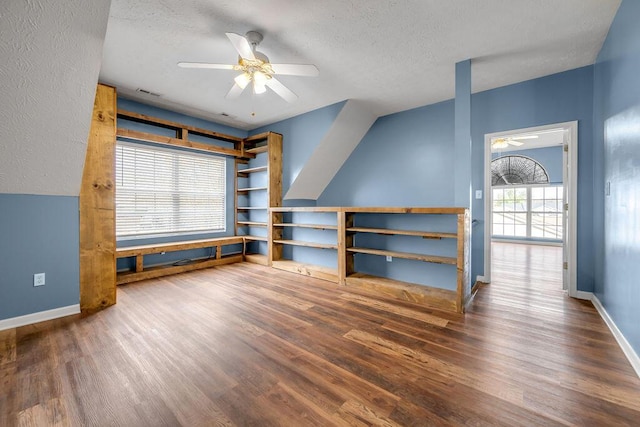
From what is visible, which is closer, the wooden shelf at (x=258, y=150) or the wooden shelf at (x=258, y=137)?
the wooden shelf at (x=258, y=137)

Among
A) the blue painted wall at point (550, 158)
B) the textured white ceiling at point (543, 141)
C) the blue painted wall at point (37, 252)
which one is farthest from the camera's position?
the blue painted wall at point (550, 158)

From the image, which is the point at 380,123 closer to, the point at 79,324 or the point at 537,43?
the point at 537,43

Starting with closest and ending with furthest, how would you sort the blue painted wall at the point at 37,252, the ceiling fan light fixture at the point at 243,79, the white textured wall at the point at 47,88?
1. the white textured wall at the point at 47,88
2. the blue painted wall at the point at 37,252
3. the ceiling fan light fixture at the point at 243,79

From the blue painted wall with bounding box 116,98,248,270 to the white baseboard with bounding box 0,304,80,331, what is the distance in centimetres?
135

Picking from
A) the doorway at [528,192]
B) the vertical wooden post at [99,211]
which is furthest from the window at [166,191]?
the doorway at [528,192]

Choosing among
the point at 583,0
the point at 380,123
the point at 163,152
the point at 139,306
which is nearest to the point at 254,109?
the point at 163,152

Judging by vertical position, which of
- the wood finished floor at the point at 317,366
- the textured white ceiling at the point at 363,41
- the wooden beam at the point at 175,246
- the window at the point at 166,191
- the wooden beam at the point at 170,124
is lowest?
the wood finished floor at the point at 317,366

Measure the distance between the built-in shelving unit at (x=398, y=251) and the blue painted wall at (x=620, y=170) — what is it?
111 centimetres

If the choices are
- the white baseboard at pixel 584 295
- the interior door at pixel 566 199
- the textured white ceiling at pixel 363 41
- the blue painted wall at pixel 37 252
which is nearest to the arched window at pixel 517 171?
the interior door at pixel 566 199

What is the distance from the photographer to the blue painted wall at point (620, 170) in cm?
187

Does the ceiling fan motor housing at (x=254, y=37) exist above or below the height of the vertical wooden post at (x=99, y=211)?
above

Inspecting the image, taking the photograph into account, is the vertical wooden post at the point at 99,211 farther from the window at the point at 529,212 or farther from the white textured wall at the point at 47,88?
the window at the point at 529,212

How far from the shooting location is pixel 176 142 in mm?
4453

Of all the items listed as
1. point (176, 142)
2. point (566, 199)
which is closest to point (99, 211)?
point (176, 142)
